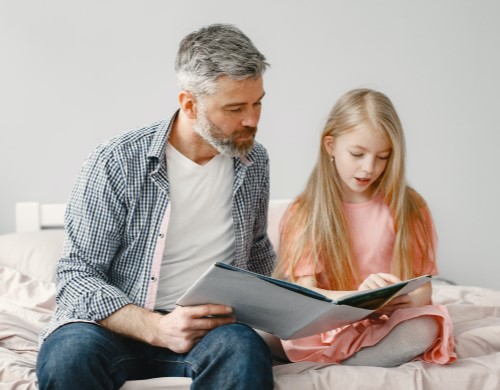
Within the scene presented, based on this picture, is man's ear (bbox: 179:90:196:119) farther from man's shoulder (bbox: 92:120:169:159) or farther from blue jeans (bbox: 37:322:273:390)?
blue jeans (bbox: 37:322:273:390)

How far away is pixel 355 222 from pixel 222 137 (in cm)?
40

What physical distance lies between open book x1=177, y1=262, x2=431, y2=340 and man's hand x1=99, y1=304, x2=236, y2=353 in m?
0.02

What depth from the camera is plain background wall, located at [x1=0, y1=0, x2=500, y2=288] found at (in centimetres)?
286

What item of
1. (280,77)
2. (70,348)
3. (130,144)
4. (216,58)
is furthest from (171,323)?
(280,77)

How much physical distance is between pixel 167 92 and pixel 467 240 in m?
1.23

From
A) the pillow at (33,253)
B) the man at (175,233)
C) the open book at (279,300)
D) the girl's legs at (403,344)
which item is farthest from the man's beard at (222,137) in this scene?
the pillow at (33,253)

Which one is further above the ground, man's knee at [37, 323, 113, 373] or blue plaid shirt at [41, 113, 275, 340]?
blue plaid shirt at [41, 113, 275, 340]

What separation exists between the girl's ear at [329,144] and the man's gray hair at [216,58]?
0.29m

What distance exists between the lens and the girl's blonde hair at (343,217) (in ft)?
5.77

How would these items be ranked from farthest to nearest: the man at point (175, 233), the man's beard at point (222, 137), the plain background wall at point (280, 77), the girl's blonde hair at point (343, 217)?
the plain background wall at point (280, 77), the girl's blonde hair at point (343, 217), the man's beard at point (222, 137), the man at point (175, 233)

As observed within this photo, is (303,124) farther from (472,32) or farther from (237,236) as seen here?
(237,236)

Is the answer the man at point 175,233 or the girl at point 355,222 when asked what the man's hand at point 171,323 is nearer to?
the man at point 175,233

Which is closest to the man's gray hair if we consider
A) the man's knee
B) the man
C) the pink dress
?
the man

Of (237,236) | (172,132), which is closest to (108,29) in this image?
(172,132)
